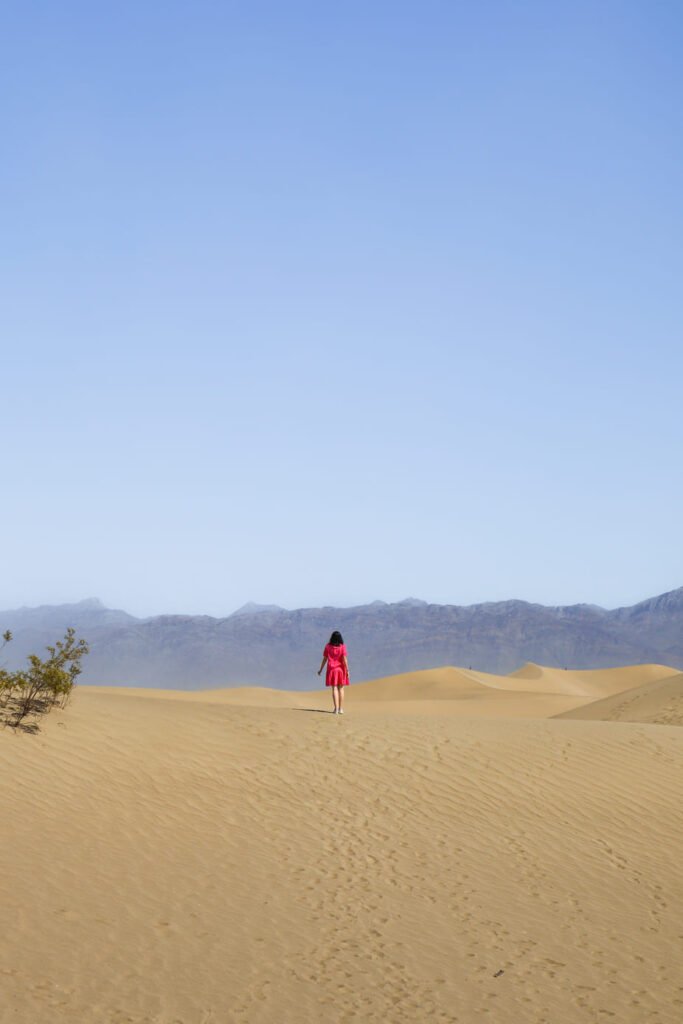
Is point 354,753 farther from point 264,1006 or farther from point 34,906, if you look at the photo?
point 264,1006

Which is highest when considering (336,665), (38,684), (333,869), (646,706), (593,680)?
(336,665)

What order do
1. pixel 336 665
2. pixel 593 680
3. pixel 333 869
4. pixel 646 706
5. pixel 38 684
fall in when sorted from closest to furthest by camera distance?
pixel 333 869
pixel 38 684
pixel 336 665
pixel 646 706
pixel 593 680

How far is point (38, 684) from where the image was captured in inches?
559

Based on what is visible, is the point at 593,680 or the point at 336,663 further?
the point at 593,680

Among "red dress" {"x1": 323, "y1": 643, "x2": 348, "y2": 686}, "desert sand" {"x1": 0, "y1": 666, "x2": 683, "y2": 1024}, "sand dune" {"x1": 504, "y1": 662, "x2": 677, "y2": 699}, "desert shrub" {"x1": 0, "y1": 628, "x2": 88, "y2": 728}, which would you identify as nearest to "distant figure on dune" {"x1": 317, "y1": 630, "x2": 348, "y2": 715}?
"red dress" {"x1": 323, "y1": 643, "x2": 348, "y2": 686}

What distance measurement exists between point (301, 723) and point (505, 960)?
829 cm

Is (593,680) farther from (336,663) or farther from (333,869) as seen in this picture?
(333,869)

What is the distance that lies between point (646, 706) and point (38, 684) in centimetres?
1573

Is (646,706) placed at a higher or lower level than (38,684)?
lower

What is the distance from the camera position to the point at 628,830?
1195cm

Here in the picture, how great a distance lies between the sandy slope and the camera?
22.9 metres

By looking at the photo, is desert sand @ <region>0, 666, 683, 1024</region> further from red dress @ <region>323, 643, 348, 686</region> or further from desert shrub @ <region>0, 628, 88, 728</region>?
red dress @ <region>323, 643, 348, 686</region>

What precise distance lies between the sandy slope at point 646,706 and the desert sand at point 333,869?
20.0 feet

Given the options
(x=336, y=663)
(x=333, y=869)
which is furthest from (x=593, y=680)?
(x=333, y=869)
